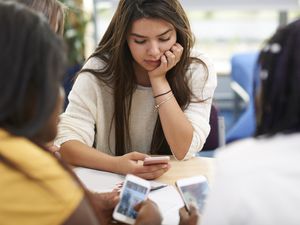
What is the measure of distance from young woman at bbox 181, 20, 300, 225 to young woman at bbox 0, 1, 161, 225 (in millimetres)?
274

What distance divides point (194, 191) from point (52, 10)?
0.78 metres

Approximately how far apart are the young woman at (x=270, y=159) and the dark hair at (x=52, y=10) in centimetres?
87

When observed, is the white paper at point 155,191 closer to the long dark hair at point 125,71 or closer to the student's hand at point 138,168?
the student's hand at point 138,168

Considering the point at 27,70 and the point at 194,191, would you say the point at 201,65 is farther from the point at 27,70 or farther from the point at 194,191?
the point at 27,70

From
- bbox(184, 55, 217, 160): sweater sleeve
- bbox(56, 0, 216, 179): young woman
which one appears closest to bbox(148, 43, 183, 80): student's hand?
bbox(56, 0, 216, 179): young woman

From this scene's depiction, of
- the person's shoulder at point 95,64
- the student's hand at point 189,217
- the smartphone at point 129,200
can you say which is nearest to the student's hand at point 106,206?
the smartphone at point 129,200

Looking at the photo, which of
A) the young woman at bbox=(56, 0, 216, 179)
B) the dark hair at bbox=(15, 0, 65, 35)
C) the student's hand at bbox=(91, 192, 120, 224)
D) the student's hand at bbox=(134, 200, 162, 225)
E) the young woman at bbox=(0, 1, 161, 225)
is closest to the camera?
the young woman at bbox=(0, 1, 161, 225)

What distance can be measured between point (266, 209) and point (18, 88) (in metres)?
0.50

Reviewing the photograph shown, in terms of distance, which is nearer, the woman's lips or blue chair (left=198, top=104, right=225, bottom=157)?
the woman's lips

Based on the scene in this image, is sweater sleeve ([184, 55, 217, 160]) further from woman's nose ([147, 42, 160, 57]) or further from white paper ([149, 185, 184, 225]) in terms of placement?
white paper ([149, 185, 184, 225])

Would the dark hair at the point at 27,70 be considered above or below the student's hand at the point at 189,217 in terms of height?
above

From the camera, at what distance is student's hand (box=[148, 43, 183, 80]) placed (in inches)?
72.0

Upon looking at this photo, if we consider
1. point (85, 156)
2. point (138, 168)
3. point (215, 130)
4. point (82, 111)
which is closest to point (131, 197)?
point (138, 168)

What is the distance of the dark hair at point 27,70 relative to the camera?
905 mm
